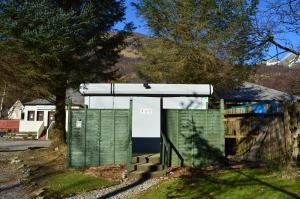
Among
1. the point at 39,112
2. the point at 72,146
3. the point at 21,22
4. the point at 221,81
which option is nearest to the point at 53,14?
the point at 21,22

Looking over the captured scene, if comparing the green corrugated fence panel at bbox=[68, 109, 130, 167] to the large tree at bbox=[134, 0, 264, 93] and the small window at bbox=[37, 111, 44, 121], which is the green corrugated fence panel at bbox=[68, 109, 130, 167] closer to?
the large tree at bbox=[134, 0, 264, 93]

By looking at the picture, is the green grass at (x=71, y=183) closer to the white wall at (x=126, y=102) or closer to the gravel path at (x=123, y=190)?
the gravel path at (x=123, y=190)

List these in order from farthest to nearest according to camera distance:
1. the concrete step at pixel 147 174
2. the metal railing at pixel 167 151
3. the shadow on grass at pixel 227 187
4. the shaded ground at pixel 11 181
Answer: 1. the metal railing at pixel 167 151
2. the concrete step at pixel 147 174
3. the shaded ground at pixel 11 181
4. the shadow on grass at pixel 227 187

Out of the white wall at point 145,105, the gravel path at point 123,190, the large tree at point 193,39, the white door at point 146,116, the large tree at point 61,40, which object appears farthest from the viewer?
the large tree at point 193,39

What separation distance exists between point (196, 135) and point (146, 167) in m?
2.35

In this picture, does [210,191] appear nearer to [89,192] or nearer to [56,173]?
[89,192]

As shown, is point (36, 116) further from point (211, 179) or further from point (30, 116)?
point (211, 179)

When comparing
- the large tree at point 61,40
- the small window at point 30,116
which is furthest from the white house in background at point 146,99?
the small window at point 30,116

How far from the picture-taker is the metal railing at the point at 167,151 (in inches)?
577

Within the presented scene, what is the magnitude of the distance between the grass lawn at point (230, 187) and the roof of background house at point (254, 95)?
17.3 meters

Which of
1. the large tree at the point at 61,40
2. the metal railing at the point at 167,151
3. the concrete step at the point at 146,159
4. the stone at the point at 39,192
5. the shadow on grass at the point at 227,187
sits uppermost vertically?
the large tree at the point at 61,40

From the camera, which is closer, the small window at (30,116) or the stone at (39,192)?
the stone at (39,192)

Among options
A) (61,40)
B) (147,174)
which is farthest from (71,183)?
(61,40)

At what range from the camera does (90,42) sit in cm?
1967
